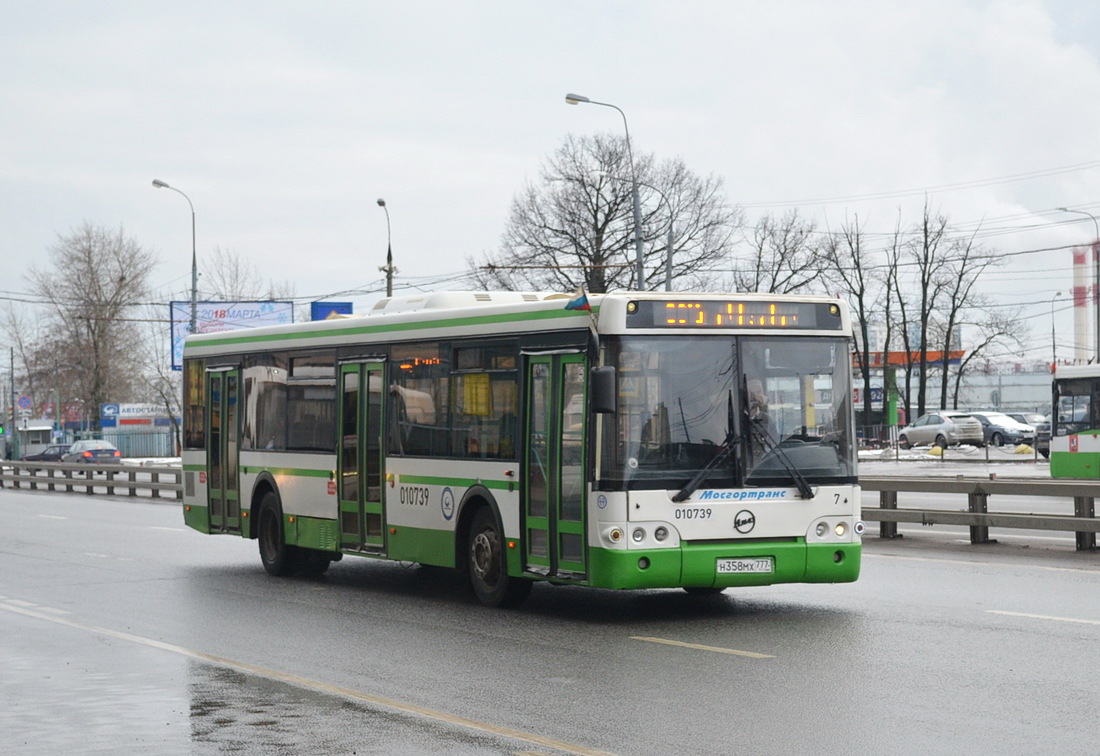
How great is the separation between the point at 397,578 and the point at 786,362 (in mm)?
6030

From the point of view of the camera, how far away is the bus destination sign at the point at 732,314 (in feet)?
40.9

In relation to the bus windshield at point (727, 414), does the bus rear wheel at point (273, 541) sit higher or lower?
lower

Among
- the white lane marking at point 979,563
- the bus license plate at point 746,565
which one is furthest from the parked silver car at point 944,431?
the bus license plate at point 746,565

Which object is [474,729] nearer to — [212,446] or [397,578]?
[397,578]

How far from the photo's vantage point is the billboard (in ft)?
201

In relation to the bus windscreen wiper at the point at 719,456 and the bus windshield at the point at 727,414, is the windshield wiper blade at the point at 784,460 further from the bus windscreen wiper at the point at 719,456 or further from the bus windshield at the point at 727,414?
the bus windscreen wiper at the point at 719,456

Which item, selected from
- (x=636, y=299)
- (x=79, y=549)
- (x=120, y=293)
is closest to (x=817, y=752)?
(x=636, y=299)

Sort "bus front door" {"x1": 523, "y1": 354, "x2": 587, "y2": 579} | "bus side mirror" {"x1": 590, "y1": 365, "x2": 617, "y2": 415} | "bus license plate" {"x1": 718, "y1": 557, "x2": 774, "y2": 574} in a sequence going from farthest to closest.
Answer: "bus front door" {"x1": 523, "y1": 354, "x2": 587, "y2": 579} → "bus license plate" {"x1": 718, "y1": 557, "x2": 774, "y2": 574} → "bus side mirror" {"x1": 590, "y1": 365, "x2": 617, "y2": 415}

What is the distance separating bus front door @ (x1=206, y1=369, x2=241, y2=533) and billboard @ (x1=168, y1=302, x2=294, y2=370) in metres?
42.2

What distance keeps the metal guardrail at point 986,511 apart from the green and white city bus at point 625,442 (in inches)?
242

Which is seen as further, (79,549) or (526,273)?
(526,273)

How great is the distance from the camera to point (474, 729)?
8.14m

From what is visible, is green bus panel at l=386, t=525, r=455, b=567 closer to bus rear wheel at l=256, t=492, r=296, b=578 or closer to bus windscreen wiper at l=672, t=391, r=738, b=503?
bus rear wheel at l=256, t=492, r=296, b=578

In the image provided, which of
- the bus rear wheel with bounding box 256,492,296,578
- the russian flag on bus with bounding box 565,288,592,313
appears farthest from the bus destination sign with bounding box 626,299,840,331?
the bus rear wheel with bounding box 256,492,296,578
